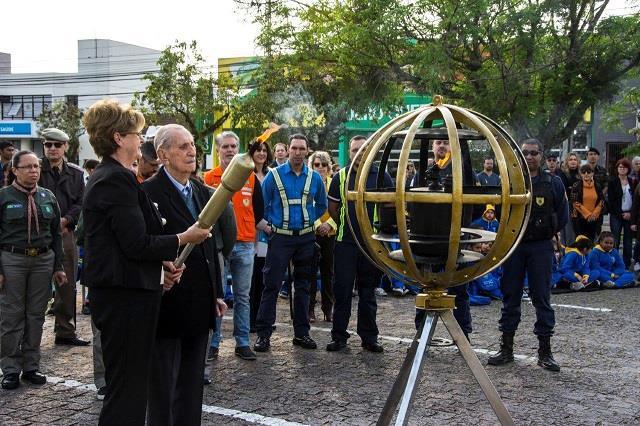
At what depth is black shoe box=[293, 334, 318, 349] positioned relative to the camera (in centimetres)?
797

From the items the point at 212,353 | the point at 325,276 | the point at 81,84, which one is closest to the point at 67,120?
the point at 81,84

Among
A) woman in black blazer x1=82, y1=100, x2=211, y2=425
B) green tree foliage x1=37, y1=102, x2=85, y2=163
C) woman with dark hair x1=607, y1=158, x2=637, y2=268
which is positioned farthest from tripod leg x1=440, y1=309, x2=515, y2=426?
green tree foliage x1=37, y1=102, x2=85, y2=163

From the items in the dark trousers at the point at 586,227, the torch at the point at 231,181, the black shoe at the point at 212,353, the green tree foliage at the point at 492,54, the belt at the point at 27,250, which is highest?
the green tree foliage at the point at 492,54

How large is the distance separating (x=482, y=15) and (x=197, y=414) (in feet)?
42.5

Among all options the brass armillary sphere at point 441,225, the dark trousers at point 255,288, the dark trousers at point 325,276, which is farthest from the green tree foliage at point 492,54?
the brass armillary sphere at point 441,225

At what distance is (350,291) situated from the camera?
790 cm

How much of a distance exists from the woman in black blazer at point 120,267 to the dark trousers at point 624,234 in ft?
39.4

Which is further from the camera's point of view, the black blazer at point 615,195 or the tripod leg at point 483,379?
the black blazer at point 615,195

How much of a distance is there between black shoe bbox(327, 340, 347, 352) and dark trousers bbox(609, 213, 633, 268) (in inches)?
323

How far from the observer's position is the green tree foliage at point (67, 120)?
51731 mm

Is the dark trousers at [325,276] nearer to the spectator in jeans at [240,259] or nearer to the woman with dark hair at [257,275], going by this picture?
the woman with dark hair at [257,275]

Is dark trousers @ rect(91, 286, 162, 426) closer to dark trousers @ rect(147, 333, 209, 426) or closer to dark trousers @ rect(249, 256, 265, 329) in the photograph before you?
dark trousers @ rect(147, 333, 209, 426)

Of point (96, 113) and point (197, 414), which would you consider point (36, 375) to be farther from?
point (96, 113)

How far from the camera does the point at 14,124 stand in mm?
60656
